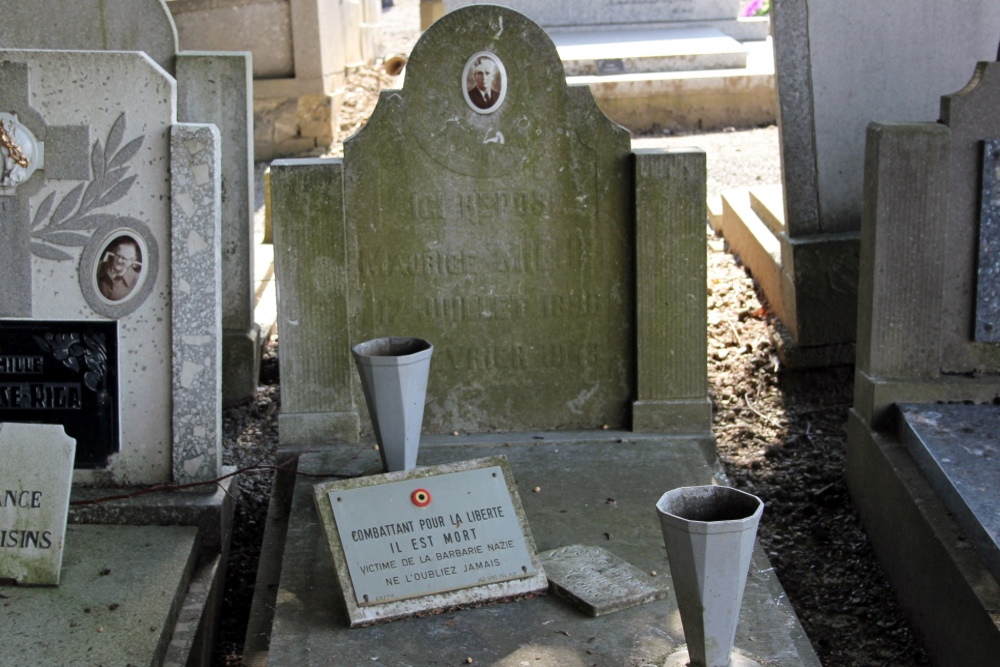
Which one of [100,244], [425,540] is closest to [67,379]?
[100,244]

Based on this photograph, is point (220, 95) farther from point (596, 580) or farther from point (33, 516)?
point (596, 580)

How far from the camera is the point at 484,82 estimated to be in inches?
172

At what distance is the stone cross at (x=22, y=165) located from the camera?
3.98 m

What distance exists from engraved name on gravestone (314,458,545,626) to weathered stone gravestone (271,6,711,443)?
3.51 feet

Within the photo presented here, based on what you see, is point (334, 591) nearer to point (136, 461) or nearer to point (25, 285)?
point (136, 461)

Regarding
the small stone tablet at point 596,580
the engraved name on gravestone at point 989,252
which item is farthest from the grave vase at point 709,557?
the engraved name on gravestone at point 989,252

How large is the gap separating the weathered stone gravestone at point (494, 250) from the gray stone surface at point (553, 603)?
284 mm

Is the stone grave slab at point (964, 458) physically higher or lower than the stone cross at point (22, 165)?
lower

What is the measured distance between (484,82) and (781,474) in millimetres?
2149

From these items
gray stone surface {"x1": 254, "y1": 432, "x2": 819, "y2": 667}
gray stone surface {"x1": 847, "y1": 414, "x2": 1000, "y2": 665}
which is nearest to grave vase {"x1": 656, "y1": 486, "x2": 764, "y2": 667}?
gray stone surface {"x1": 254, "y1": 432, "x2": 819, "y2": 667}

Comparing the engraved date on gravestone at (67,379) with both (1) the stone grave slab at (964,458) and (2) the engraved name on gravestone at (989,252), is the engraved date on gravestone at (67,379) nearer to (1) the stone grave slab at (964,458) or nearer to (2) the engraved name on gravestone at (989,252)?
(1) the stone grave slab at (964,458)

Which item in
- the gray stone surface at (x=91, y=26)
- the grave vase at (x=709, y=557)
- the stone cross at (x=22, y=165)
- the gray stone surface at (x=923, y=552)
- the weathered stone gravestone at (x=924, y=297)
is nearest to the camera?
the grave vase at (x=709, y=557)

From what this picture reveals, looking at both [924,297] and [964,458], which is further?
[924,297]

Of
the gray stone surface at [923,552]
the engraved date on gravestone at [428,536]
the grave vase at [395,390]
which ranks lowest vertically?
→ the gray stone surface at [923,552]
